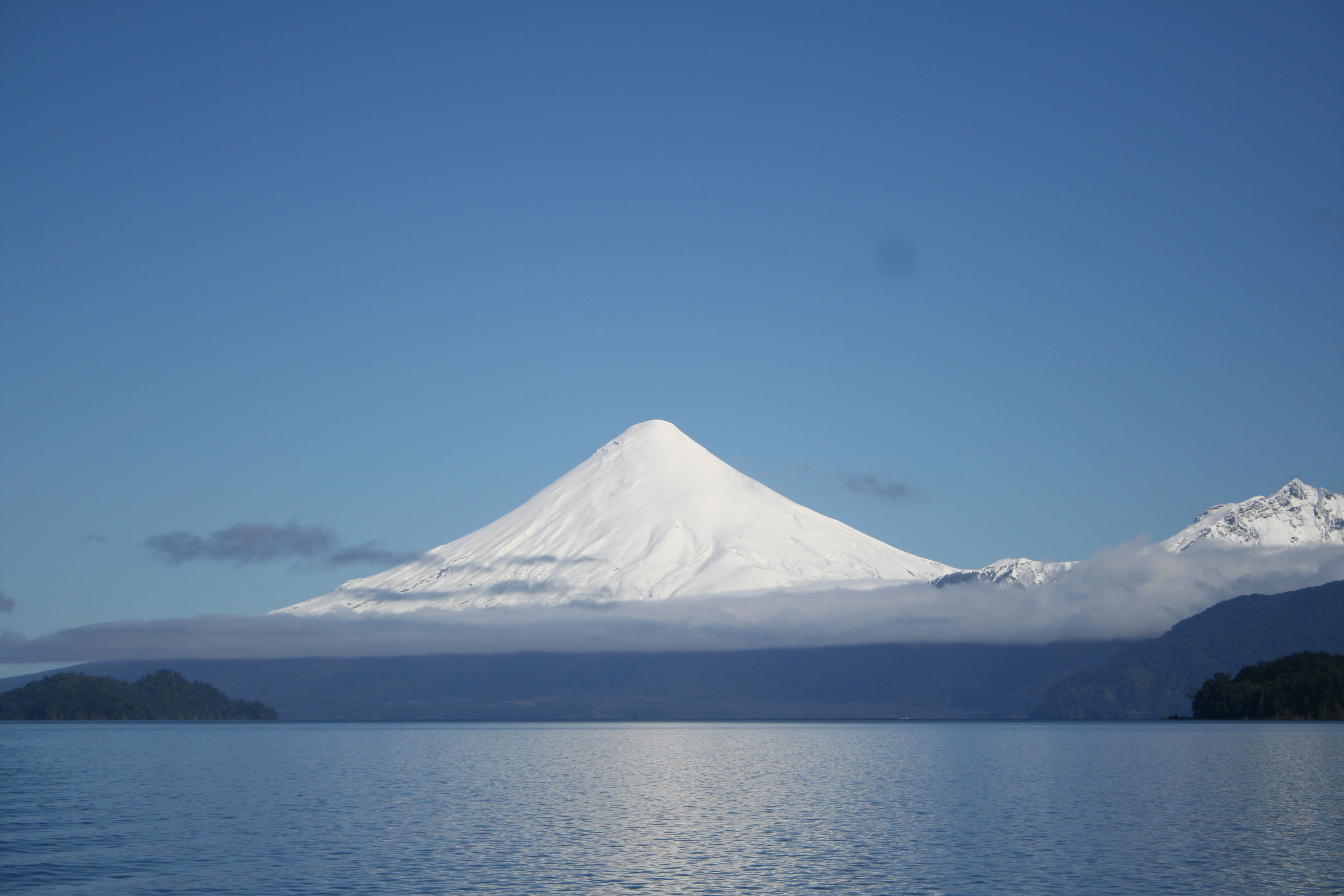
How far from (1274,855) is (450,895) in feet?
100

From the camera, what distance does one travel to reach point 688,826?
58.1 metres

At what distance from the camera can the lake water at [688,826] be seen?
42.3 metres

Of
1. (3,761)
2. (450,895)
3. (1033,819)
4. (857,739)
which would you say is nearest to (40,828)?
(450,895)

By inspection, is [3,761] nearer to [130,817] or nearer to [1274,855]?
[130,817]

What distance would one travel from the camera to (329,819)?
61812 mm

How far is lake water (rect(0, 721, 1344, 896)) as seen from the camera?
4228 cm

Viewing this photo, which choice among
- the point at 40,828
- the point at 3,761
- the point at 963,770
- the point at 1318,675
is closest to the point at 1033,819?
the point at 963,770

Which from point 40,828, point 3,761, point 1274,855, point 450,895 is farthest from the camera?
point 3,761

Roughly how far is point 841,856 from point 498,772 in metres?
59.1

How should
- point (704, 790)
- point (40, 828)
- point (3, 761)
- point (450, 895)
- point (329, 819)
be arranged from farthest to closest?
point (3, 761)
point (704, 790)
point (329, 819)
point (40, 828)
point (450, 895)

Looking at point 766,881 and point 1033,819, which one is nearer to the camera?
point 766,881

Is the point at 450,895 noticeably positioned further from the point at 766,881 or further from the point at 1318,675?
the point at 1318,675

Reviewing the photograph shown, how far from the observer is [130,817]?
62938mm

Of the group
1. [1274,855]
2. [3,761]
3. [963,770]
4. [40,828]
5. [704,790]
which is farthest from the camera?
[3,761]
